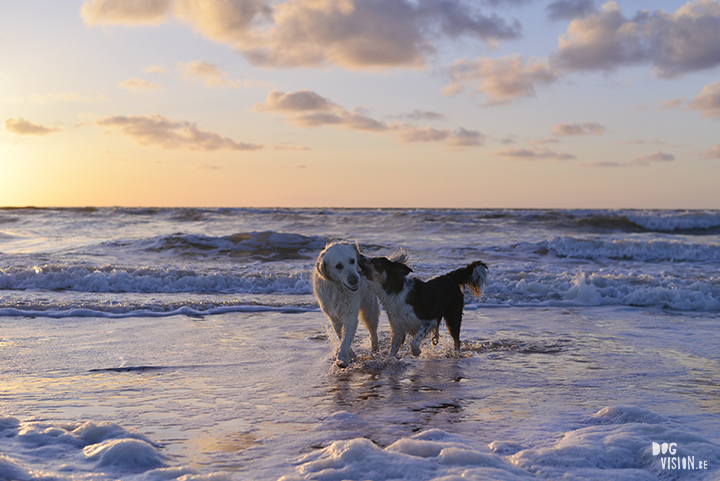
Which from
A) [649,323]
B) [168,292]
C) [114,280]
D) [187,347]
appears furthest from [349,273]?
[114,280]

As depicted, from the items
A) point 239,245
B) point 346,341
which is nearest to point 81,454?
point 346,341

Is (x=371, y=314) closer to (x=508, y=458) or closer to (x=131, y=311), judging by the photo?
(x=508, y=458)

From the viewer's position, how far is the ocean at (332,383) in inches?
147

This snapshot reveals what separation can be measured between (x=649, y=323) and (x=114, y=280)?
11423 mm

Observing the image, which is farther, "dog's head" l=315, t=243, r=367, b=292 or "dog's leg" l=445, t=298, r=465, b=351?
"dog's leg" l=445, t=298, r=465, b=351

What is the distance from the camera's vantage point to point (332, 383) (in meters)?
5.83

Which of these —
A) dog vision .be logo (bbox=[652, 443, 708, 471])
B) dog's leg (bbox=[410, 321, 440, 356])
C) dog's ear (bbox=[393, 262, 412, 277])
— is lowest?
dog vision .be logo (bbox=[652, 443, 708, 471])

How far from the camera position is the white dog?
634 cm

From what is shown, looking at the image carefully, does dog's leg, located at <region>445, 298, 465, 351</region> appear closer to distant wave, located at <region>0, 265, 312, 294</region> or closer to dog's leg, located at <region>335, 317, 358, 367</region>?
dog's leg, located at <region>335, 317, 358, 367</region>

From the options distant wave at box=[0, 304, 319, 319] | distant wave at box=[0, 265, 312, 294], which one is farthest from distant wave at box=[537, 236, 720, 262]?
distant wave at box=[0, 304, 319, 319]

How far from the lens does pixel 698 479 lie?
11.4 feet

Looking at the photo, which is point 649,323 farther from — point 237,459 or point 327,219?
point 327,219

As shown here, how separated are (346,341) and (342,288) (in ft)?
2.06

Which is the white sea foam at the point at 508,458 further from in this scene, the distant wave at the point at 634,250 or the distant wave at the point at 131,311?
the distant wave at the point at 634,250
